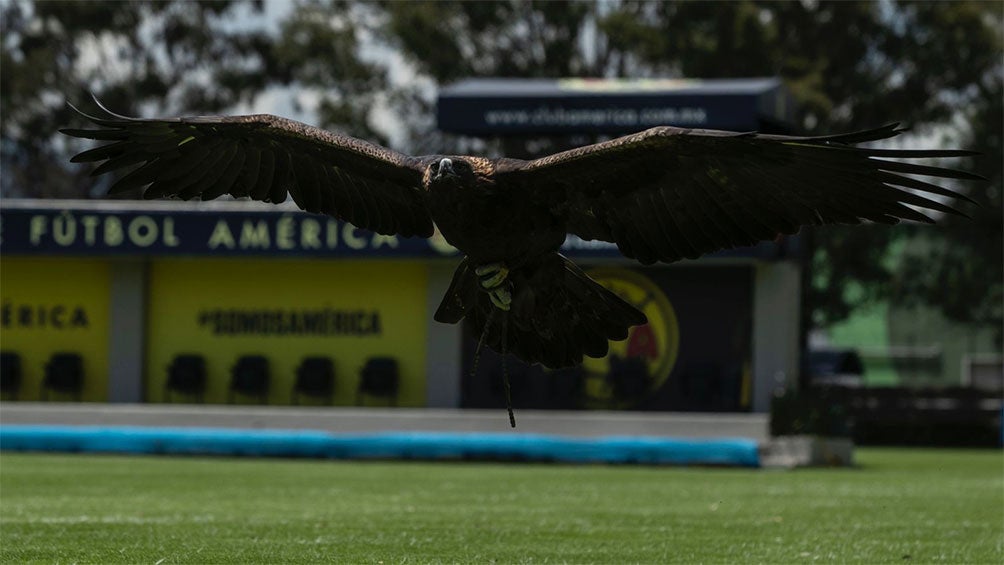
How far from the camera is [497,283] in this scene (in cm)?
964

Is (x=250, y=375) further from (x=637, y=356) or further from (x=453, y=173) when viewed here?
(x=453, y=173)

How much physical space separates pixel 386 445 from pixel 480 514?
8867 millimetres

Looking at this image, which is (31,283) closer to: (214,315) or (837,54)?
(214,315)

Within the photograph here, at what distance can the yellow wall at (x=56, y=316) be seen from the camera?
28.0m

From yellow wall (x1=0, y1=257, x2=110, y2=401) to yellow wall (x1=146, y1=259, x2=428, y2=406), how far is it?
2.99 feet

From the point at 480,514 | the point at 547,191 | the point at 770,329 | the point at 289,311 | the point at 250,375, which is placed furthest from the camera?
the point at 289,311

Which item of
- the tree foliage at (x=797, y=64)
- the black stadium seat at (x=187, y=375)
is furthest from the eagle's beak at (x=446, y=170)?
the tree foliage at (x=797, y=64)

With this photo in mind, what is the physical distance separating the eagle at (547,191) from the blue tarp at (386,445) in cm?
1167

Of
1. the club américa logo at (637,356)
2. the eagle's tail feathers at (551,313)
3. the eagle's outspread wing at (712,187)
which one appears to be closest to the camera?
the eagle's outspread wing at (712,187)

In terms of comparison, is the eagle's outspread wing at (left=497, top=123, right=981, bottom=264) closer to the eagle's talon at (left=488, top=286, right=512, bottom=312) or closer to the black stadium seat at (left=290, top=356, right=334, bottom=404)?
the eagle's talon at (left=488, top=286, right=512, bottom=312)

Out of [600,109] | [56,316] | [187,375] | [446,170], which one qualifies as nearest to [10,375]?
[56,316]

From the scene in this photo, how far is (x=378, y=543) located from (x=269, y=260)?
16.6 m

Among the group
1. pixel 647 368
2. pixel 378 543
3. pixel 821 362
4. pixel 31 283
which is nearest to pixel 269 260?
pixel 31 283

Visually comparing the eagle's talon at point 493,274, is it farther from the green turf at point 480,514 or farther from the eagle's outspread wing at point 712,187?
the green turf at point 480,514
